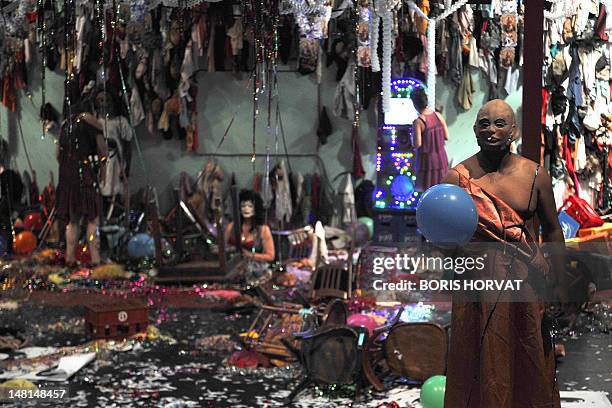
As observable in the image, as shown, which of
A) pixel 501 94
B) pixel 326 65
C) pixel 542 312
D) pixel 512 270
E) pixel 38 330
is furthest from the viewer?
pixel 326 65

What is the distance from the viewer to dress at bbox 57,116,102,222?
8312 mm

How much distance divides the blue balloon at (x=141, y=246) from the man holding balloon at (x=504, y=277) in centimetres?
633

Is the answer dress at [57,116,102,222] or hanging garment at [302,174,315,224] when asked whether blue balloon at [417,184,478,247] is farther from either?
hanging garment at [302,174,315,224]

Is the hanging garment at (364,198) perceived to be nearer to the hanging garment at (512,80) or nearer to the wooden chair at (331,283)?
the hanging garment at (512,80)

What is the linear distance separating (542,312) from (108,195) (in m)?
7.83

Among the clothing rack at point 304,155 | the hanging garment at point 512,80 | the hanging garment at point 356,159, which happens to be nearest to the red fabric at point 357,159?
the hanging garment at point 356,159

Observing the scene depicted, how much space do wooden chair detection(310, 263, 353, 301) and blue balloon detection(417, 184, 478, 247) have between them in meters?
4.10

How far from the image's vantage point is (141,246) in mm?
9492

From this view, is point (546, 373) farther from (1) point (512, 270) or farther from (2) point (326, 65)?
(2) point (326, 65)

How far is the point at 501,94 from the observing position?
1005cm

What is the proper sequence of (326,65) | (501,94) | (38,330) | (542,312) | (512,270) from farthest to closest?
(326,65) < (501,94) < (38,330) < (542,312) < (512,270)

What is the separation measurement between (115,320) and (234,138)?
4.56 meters

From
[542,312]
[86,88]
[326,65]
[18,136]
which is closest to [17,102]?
[18,136]

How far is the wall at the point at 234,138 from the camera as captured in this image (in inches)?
428
